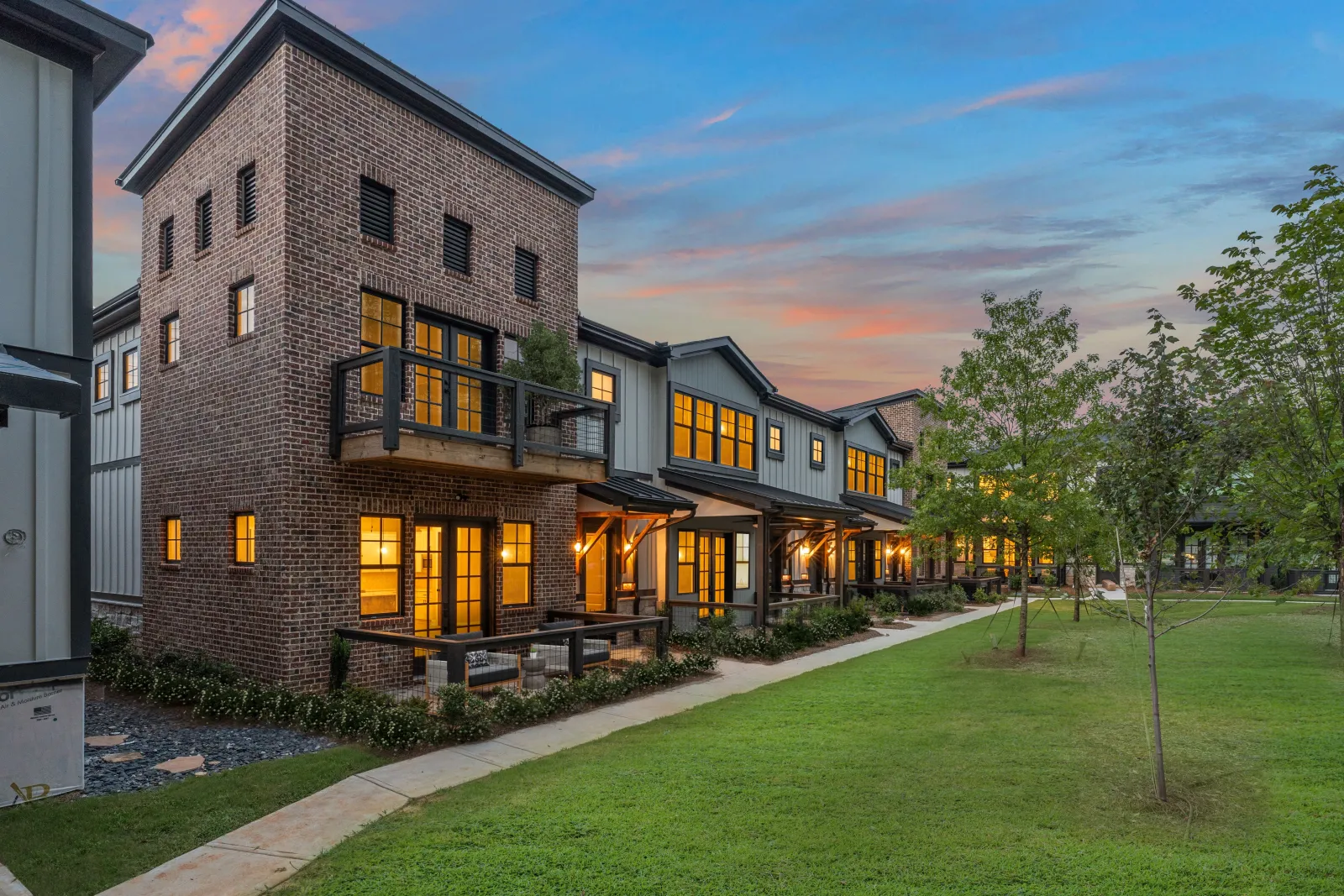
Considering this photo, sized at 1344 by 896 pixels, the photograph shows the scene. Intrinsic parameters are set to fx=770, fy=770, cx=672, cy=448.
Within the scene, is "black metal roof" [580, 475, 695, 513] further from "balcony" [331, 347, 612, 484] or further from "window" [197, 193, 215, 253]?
"window" [197, 193, 215, 253]

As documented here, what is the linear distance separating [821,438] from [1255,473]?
1704 centimetres

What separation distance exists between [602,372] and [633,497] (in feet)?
10.0

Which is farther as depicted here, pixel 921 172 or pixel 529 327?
pixel 921 172

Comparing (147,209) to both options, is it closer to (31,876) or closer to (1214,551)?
(31,876)

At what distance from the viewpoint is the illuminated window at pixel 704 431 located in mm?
19312

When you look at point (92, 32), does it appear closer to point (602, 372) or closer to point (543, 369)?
point (543, 369)

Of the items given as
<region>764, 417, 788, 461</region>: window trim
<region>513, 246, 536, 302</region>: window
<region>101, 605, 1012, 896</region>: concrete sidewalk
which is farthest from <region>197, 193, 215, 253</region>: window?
<region>764, 417, 788, 461</region>: window trim

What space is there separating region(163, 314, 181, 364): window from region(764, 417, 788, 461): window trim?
583 inches

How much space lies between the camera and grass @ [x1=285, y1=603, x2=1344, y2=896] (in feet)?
16.4

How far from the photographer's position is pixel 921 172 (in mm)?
18531

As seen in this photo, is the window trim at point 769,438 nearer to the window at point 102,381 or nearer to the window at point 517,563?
the window at point 517,563

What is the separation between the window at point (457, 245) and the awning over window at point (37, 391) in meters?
7.41

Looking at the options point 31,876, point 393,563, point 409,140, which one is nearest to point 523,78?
point 409,140

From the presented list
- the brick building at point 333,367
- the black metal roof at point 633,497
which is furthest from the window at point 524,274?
the black metal roof at point 633,497
